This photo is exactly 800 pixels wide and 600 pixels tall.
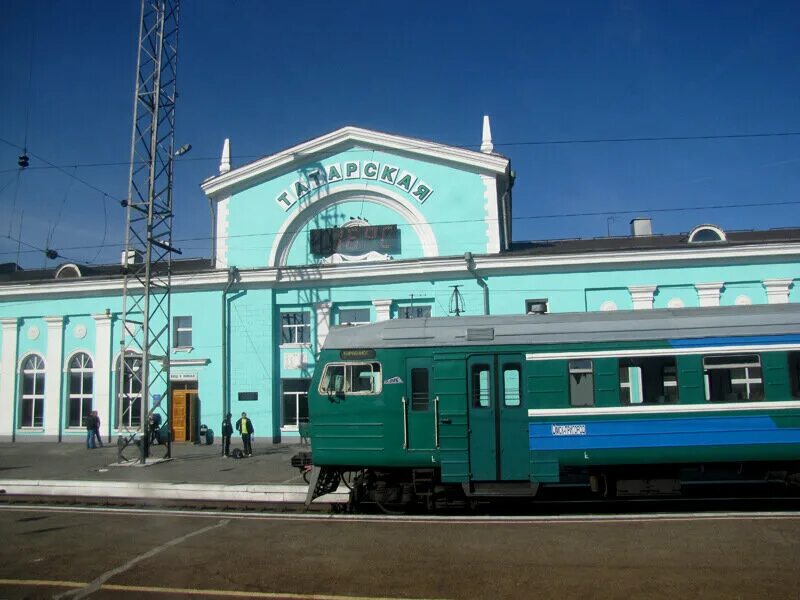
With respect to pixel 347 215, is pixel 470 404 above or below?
below

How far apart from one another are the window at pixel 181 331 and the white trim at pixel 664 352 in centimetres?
1889

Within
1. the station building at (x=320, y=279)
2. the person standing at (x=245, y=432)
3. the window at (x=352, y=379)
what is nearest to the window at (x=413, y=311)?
the station building at (x=320, y=279)

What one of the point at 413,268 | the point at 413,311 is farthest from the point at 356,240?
the point at 413,311

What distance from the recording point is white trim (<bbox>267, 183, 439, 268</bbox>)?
24766 millimetres

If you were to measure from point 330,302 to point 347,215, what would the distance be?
3760 mm

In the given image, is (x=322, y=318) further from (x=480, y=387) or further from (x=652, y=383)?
(x=652, y=383)

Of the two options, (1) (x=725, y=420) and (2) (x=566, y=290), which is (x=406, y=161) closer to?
(2) (x=566, y=290)

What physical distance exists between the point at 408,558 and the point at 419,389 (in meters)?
3.44

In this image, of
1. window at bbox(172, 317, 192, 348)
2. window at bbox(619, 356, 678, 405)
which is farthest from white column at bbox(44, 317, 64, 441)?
window at bbox(619, 356, 678, 405)

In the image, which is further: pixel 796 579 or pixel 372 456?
pixel 372 456

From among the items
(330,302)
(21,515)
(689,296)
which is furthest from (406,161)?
(21,515)

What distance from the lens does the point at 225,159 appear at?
26.9 meters

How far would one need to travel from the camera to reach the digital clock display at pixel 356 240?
25.0m

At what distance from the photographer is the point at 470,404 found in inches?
420
